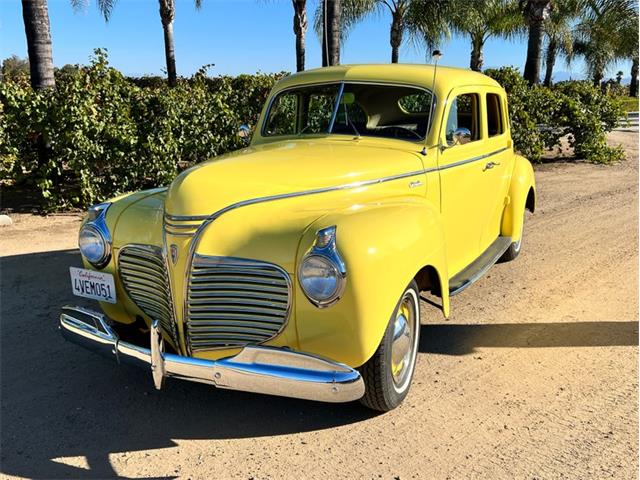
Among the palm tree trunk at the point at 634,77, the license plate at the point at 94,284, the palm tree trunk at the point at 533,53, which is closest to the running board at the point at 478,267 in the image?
the license plate at the point at 94,284

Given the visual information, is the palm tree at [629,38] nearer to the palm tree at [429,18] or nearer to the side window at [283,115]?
the palm tree at [429,18]

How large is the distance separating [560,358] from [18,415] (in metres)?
3.20

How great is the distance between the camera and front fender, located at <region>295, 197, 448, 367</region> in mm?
2600

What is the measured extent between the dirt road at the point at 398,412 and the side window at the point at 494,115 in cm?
144

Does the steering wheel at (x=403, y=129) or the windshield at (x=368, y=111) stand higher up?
the windshield at (x=368, y=111)

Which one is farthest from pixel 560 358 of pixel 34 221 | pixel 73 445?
pixel 34 221

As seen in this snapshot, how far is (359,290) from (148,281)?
4.04 ft

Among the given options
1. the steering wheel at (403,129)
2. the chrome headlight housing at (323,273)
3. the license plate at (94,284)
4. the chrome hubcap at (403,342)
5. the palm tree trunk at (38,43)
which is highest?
the palm tree trunk at (38,43)

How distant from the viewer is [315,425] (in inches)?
119

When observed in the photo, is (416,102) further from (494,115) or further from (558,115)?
(558,115)

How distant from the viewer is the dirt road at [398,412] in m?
2.70

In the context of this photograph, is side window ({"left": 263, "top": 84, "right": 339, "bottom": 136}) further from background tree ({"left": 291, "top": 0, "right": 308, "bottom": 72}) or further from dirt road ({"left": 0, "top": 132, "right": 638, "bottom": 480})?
background tree ({"left": 291, "top": 0, "right": 308, "bottom": 72})

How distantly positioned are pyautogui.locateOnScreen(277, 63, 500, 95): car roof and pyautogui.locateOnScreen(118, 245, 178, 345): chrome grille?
200 centimetres

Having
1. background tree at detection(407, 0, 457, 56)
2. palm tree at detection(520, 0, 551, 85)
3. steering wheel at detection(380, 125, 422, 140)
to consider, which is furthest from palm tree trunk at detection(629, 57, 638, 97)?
steering wheel at detection(380, 125, 422, 140)
